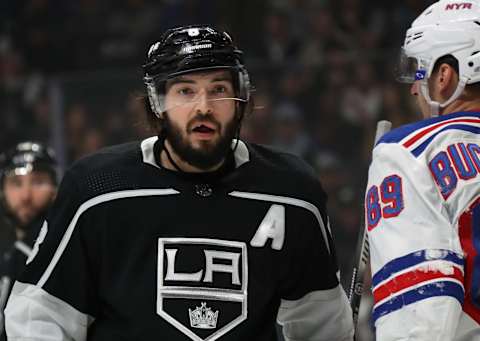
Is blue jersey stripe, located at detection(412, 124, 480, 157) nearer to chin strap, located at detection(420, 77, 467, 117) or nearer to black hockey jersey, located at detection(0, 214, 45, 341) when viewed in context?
chin strap, located at detection(420, 77, 467, 117)

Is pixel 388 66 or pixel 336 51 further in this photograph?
pixel 336 51

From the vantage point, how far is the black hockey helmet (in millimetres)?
4027

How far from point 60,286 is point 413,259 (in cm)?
79

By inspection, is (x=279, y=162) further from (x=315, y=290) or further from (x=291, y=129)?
(x=291, y=129)

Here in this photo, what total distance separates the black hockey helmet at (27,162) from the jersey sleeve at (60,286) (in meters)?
1.65

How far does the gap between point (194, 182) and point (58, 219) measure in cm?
31

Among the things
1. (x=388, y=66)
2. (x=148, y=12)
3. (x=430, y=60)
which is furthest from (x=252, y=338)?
(x=148, y=12)

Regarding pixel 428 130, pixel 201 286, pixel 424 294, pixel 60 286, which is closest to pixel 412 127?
pixel 428 130

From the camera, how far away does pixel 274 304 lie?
95.8 inches

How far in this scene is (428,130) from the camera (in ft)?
7.14

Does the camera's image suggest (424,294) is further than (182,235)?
No

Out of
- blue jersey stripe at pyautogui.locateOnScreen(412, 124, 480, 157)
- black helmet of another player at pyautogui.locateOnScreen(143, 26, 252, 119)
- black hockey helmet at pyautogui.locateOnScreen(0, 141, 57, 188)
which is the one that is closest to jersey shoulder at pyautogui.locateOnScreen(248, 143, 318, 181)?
black helmet of another player at pyautogui.locateOnScreen(143, 26, 252, 119)

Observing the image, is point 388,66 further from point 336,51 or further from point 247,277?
point 247,277

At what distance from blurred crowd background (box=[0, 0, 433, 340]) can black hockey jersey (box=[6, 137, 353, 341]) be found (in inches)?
102
